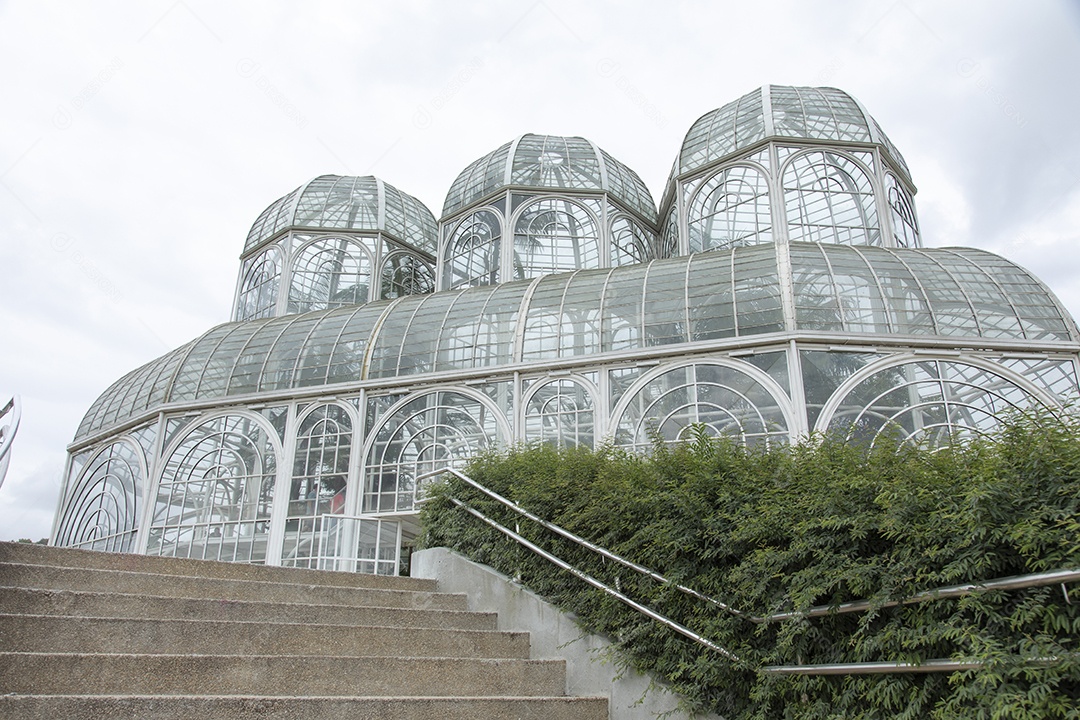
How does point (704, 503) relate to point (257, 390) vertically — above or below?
below

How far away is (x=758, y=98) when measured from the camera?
65.0 feet

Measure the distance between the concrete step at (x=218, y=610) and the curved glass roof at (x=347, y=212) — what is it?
60.3 feet

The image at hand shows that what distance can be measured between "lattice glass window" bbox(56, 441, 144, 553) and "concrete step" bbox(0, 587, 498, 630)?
11402 mm

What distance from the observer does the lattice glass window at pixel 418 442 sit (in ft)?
45.6

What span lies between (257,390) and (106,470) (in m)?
4.54

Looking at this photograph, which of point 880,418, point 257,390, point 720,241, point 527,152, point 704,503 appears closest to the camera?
point 704,503

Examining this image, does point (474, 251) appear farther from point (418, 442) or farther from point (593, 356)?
point (593, 356)

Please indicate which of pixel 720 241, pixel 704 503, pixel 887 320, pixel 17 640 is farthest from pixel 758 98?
pixel 17 640

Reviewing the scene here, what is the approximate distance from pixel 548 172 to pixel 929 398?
40.8 ft

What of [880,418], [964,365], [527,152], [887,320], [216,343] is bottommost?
[880,418]

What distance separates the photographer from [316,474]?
14570 millimetres

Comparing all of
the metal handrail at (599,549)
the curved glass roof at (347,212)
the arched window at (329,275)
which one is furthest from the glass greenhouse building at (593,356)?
the curved glass roof at (347,212)

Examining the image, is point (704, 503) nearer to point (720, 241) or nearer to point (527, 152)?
point (720, 241)

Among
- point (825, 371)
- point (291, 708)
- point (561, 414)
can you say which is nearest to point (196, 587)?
point (291, 708)
